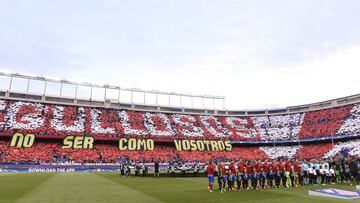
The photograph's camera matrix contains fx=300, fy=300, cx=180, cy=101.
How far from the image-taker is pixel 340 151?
67.2 meters

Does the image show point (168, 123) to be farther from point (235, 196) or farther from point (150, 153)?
point (235, 196)

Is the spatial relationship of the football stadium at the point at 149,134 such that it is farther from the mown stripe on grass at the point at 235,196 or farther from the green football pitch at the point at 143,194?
the mown stripe on grass at the point at 235,196

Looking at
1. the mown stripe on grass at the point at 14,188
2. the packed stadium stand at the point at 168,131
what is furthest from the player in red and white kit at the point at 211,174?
the packed stadium stand at the point at 168,131

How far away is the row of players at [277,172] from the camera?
21.5m

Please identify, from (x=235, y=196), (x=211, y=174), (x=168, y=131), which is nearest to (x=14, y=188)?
(x=211, y=174)

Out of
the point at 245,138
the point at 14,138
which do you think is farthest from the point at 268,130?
the point at 14,138

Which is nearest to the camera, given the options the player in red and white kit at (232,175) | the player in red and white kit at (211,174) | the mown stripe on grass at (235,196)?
the mown stripe on grass at (235,196)

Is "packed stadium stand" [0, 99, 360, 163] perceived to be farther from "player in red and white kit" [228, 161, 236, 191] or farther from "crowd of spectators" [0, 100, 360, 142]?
"player in red and white kit" [228, 161, 236, 191]

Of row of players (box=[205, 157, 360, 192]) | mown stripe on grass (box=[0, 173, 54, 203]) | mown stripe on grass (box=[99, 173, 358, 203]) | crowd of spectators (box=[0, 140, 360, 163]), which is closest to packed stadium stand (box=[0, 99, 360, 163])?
crowd of spectators (box=[0, 140, 360, 163])

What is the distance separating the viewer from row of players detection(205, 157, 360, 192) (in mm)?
21547

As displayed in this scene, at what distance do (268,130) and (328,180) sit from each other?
205ft

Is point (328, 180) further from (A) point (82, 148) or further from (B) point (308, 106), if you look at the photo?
(B) point (308, 106)

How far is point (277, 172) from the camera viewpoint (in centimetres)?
2373

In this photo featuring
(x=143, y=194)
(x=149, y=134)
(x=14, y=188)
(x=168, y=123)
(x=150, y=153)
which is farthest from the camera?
(x=168, y=123)
